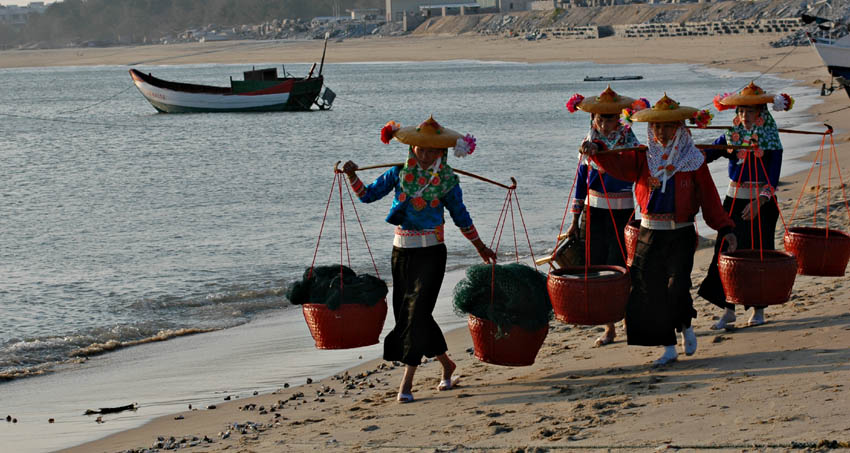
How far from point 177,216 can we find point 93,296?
18.2ft

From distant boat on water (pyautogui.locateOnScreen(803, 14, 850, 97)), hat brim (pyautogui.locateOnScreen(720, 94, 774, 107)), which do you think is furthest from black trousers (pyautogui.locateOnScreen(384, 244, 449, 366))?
distant boat on water (pyautogui.locateOnScreen(803, 14, 850, 97))

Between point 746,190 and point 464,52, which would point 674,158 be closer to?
point 746,190

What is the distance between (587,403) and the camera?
486 centimetres

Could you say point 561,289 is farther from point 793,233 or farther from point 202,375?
point 202,375

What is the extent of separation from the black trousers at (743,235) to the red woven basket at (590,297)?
4.31 feet

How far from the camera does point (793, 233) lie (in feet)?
21.2

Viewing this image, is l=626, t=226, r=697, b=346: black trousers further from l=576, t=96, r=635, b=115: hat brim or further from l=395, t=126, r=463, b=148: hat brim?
l=395, t=126, r=463, b=148: hat brim

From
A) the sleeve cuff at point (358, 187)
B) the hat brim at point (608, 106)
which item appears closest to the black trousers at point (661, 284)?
the hat brim at point (608, 106)

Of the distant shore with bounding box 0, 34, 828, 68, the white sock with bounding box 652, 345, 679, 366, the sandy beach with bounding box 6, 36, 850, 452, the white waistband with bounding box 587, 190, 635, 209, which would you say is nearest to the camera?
the sandy beach with bounding box 6, 36, 850, 452

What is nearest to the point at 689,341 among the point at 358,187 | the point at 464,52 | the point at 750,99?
the point at 750,99

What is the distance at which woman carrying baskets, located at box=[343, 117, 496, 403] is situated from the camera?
205 inches

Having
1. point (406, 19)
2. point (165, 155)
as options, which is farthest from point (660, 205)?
point (406, 19)

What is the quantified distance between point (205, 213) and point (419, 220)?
35.7 feet

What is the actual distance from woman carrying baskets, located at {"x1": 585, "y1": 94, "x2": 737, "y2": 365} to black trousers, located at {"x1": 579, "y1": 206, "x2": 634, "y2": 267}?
24.2 inches
